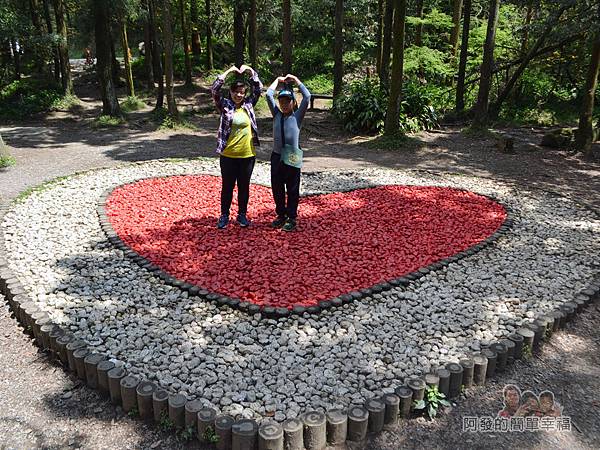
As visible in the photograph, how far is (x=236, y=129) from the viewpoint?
538cm

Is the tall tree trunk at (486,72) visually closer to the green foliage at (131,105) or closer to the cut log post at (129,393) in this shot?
the green foliage at (131,105)

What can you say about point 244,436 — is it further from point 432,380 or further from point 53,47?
point 53,47

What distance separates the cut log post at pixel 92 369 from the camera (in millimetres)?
3328

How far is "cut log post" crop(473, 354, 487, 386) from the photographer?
3434 millimetres

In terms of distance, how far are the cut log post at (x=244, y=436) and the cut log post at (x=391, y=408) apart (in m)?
0.87

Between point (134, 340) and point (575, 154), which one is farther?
point (575, 154)

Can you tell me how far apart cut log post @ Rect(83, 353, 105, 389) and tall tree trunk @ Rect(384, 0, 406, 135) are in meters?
10.1

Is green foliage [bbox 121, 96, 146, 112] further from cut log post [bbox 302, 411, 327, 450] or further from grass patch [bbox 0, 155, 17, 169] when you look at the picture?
cut log post [bbox 302, 411, 327, 450]

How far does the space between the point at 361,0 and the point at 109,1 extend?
1148 centimetres

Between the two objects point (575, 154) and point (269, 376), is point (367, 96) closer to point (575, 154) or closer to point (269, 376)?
point (575, 154)

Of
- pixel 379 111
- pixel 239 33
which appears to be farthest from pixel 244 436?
pixel 239 33

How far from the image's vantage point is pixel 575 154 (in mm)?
10969

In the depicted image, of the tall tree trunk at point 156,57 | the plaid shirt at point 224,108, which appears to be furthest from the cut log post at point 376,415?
the tall tree trunk at point 156,57

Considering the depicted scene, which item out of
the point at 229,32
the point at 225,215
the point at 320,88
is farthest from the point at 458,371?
the point at 229,32
